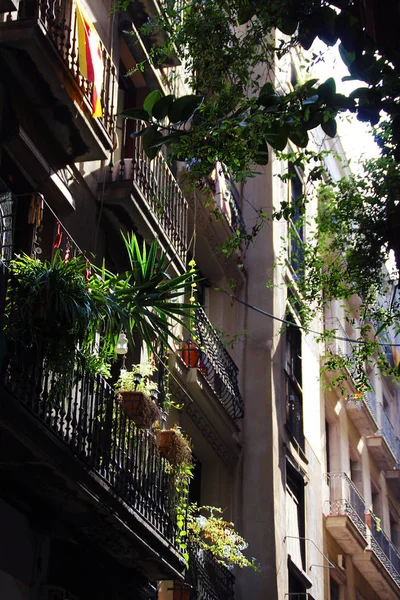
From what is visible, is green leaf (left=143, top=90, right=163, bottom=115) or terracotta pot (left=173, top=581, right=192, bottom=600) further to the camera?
terracotta pot (left=173, top=581, right=192, bottom=600)

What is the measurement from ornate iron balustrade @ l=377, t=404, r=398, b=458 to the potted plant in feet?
54.4

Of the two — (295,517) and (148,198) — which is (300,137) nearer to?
(148,198)

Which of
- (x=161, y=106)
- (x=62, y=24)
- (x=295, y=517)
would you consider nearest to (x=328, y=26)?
(x=161, y=106)

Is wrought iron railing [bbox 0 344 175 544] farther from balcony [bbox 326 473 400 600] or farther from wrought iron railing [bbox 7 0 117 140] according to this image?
balcony [bbox 326 473 400 600]

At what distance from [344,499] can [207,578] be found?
7.94 metres

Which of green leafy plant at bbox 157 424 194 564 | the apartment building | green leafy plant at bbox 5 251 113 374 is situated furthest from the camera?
green leafy plant at bbox 157 424 194 564

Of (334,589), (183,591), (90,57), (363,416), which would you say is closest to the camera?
(90,57)

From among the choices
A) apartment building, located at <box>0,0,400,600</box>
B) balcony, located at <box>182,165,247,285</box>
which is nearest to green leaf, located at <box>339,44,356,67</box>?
apartment building, located at <box>0,0,400,600</box>

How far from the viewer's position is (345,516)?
2148cm

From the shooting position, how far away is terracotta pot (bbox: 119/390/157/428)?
12102 millimetres

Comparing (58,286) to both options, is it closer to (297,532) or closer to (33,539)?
(33,539)

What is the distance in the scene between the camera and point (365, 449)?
1069 inches

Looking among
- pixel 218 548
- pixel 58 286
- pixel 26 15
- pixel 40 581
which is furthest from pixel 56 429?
pixel 218 548

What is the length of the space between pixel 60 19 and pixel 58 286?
315 centimetres
